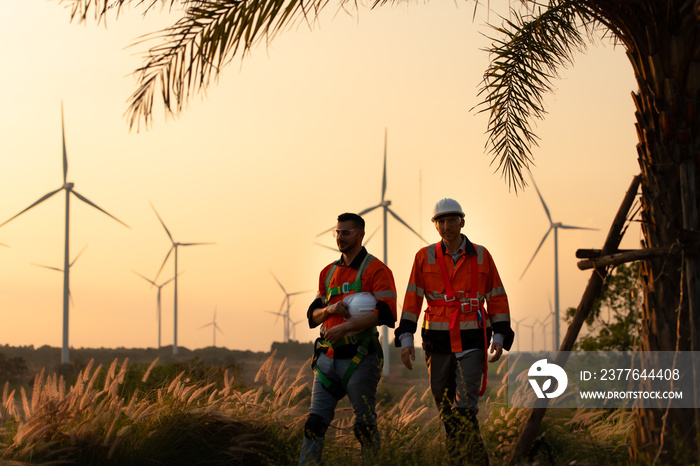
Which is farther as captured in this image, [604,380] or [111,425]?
[604,380]

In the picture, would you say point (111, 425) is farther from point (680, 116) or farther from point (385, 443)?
point (680, 116)

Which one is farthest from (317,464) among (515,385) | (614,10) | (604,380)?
(604,380)

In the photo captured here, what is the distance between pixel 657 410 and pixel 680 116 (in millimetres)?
2848

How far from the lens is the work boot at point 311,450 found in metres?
7.92

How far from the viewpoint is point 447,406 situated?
8.07 metres

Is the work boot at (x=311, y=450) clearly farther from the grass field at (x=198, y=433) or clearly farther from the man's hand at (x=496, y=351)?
the man's hand at (x=496, y=351)

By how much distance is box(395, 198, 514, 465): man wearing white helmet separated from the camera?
7.91 m

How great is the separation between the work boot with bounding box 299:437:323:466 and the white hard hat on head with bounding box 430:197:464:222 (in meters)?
2.39

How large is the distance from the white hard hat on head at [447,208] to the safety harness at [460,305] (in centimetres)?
43

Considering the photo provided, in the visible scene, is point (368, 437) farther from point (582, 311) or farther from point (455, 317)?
point (582, 311)

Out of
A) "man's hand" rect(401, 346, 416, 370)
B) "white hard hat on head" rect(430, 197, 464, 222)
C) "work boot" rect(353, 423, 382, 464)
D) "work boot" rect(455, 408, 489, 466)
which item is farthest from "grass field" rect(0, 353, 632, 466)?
"white hard hat on head" rect(430, 197, 464, 222)

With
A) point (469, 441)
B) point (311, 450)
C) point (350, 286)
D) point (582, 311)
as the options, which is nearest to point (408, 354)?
point (350, 286)

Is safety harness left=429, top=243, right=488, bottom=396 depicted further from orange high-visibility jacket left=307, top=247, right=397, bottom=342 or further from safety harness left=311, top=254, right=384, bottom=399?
safety harness left=311, top=254, right=384, bottom=399

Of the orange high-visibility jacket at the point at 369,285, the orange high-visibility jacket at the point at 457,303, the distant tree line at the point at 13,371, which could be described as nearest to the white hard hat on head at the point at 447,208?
the orange high-visibility jacket at the point at 457,303
